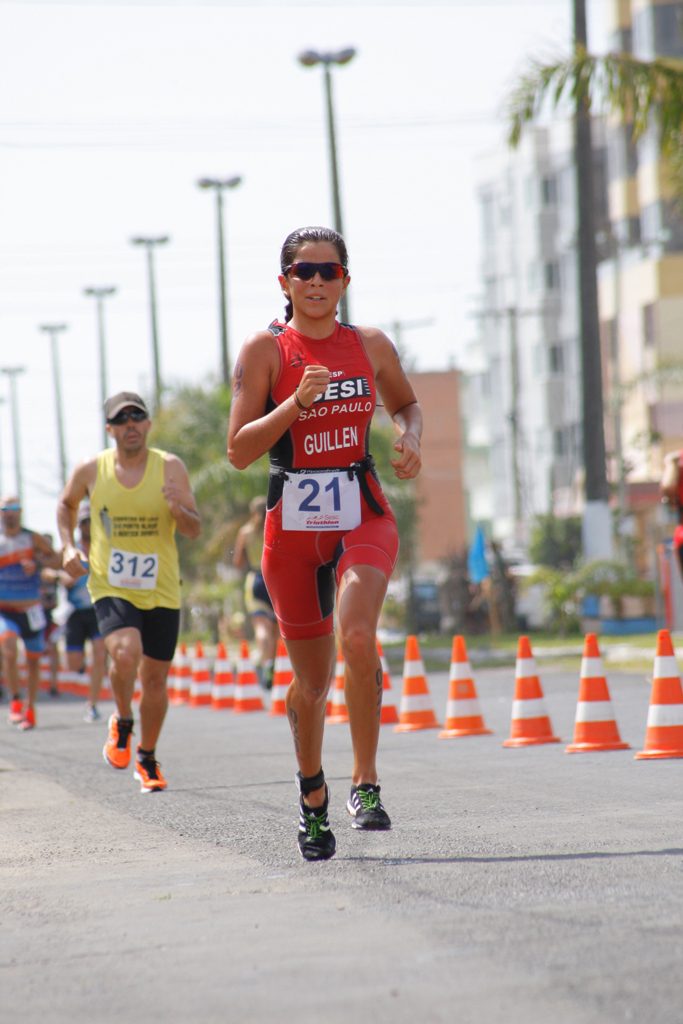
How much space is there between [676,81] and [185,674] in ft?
27.5

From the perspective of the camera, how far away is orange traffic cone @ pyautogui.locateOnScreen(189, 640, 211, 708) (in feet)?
68.1

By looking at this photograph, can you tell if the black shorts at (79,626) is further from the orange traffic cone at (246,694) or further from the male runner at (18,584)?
the male runner at (18,584)

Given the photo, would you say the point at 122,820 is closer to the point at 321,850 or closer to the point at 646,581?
the point at 321,850

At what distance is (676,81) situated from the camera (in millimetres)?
20984

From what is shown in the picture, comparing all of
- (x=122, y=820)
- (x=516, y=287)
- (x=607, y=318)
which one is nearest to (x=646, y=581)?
(x=122, y=820)

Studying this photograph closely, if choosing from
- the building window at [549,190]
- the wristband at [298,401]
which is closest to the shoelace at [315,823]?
the wristband at [298,401]

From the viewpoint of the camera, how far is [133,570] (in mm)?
10086

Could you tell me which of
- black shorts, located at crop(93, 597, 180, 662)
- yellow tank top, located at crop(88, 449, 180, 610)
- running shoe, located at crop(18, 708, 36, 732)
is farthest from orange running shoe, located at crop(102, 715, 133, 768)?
running shoe, located at crop(18, 708, 36, 732)

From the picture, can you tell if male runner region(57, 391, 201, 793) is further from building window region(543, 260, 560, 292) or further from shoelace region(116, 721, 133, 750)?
building window region(543, 260, 560, 292)

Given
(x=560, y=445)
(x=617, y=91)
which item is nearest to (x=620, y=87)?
(x=617, y=91)

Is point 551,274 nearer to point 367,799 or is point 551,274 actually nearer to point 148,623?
point 148,623

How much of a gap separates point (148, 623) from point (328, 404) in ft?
11.0

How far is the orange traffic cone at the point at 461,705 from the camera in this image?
43.5 ft

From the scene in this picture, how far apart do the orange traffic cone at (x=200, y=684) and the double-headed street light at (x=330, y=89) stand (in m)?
13.4
